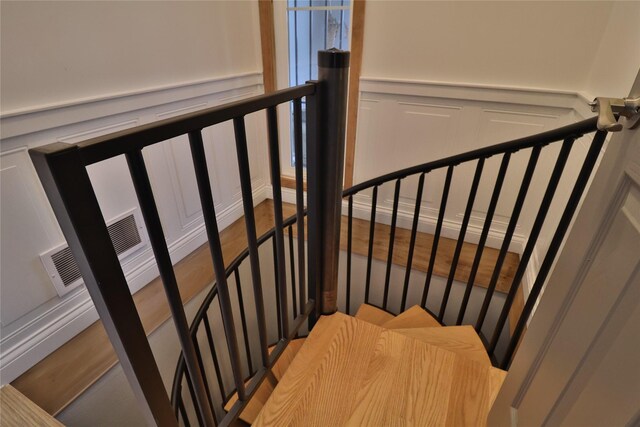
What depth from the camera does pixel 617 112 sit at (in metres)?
0.51

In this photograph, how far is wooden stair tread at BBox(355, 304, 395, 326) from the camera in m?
2.03

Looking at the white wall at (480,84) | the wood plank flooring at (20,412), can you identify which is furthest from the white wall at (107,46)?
the wood plank flooring at (20,412)

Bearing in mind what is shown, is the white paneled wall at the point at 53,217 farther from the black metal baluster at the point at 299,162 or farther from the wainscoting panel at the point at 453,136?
the black metal baluster at the point at 299,162

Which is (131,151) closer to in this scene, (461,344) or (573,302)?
(573,302)

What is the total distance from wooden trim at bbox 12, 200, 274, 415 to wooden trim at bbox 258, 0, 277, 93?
1.62 meters

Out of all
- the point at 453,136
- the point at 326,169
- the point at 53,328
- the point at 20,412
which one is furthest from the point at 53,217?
the point at 453,136

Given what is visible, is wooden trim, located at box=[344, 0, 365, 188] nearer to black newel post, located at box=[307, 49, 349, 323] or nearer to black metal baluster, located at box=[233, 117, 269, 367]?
black newel post, located at box=[307, 49, 349, 323]

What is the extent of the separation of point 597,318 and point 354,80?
225 centimetres

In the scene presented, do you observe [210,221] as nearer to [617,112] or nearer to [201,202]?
[201,202]

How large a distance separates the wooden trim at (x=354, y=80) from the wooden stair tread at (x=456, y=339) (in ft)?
4.86

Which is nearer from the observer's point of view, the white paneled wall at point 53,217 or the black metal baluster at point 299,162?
the black metal baluster at point 299,162

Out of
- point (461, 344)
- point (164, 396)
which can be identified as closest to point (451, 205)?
point (461, 344)

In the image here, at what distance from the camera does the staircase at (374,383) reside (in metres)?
1.00

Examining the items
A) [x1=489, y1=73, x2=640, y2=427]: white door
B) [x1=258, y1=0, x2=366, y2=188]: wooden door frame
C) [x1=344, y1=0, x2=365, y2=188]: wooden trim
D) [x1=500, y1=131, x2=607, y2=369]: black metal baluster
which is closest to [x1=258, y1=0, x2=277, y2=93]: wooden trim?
[x1=258, y1=0, x2=366, y2=188]: wooden door frame
